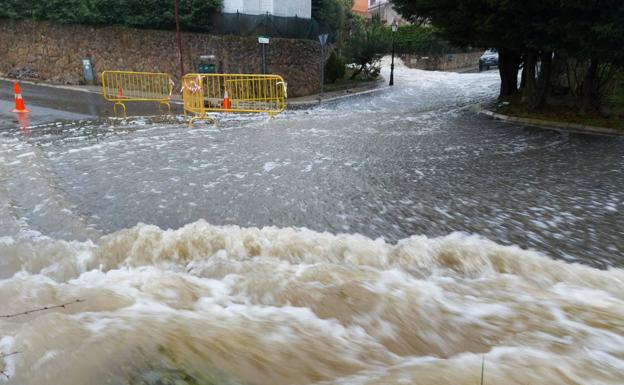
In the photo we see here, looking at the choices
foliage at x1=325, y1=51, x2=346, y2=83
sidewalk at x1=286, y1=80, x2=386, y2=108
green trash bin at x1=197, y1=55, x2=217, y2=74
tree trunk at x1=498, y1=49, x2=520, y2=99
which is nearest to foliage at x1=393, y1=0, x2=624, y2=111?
tree trunk at x1=498, y1=49, x2=520, y2=99

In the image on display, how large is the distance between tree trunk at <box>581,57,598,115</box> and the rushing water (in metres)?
6.10

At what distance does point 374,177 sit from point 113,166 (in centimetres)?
464

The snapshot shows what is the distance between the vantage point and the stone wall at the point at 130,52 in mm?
22969

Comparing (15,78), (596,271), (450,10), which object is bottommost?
(596,271)

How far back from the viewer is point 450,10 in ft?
53.6

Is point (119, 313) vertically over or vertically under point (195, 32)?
under

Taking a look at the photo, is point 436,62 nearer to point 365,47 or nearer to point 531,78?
point 365,47

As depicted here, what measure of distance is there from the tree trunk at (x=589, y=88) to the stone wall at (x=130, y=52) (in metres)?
13.3

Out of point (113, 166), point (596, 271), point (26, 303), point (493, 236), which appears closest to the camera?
point (26, 303)

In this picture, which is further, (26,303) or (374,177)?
(374,177)

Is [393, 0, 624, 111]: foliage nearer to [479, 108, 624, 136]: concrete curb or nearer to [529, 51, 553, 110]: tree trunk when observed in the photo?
[529, 51, 553, 110]: tree trunk

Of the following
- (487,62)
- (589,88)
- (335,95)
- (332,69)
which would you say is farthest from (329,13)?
(589,88)

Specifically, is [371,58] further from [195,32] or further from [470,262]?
[470,262]

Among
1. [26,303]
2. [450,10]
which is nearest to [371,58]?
[450,10]
